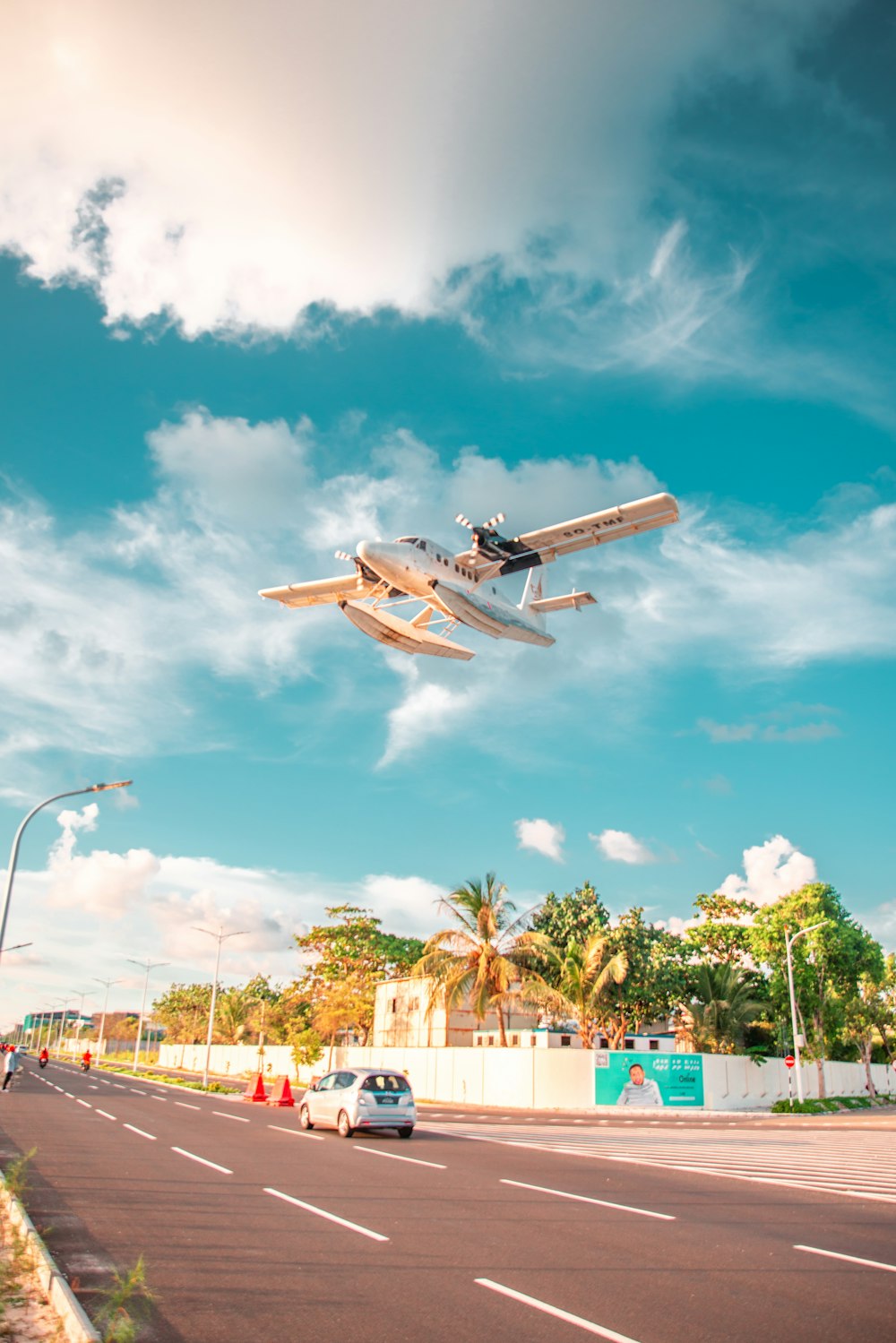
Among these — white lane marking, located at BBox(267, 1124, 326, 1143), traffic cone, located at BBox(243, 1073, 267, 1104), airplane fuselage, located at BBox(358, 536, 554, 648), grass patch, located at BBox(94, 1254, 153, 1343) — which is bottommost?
traffic cone, located at BBox(243, 1073, 267, 1104)

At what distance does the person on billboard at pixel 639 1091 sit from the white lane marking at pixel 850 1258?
97.1 feet

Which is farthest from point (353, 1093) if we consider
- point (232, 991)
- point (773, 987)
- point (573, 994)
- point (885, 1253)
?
point (232, 991)

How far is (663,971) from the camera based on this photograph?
146 feet

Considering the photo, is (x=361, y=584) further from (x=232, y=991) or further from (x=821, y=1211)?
(x=232, y=991)

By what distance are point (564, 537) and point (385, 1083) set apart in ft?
51.7

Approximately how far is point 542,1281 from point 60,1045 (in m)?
180

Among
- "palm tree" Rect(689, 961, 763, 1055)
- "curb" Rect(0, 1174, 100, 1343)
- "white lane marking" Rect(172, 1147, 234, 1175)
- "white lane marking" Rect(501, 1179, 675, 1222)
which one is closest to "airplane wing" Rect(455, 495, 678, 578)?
"white lane marking" Rect(172, 1147, 234, 1175)

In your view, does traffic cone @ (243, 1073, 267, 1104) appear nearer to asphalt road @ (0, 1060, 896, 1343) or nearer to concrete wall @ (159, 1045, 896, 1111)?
concrete wall @ (159, 1045, 896, 1111)

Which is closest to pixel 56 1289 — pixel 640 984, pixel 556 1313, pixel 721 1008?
pixel 556 1313

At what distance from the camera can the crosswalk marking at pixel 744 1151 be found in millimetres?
14570

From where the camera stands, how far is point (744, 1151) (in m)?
19.5

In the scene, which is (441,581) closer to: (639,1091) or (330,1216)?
(330,1216)

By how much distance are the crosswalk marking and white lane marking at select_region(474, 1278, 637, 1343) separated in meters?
7.68

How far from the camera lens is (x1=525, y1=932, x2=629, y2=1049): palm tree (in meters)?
40.3
